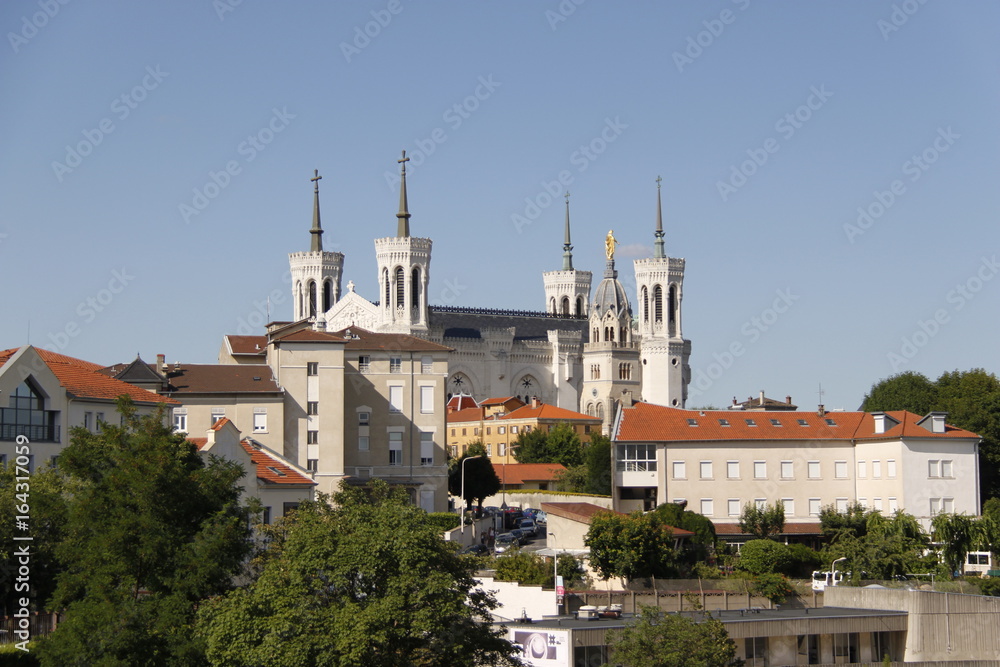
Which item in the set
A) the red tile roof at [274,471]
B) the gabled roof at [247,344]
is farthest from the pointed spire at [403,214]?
the red tile roof at [274,471]

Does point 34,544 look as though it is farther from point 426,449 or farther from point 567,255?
point 567,255

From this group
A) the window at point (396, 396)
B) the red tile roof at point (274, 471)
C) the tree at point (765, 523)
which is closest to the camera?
the red tile roof at point (274, 471)

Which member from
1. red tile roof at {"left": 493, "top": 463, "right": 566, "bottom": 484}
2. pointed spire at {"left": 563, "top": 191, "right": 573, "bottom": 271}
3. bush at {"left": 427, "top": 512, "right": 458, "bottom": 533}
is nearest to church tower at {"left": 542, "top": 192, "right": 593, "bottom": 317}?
pointed spire at {"left": 563, "top": 191, "right": 573, "bottom": 271}

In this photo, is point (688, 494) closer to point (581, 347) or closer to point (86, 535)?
point (86, 535)

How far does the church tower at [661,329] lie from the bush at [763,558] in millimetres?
96047

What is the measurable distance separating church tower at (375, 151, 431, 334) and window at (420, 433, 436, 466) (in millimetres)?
75287

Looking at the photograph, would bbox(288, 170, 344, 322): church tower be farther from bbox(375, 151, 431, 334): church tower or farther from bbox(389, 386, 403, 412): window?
bbox(389, 386, 403, 412): window

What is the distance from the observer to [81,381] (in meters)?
48.3

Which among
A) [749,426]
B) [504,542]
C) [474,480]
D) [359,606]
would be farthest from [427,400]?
[359,606]

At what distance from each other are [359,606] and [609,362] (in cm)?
13173

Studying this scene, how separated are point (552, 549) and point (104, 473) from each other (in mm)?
33252

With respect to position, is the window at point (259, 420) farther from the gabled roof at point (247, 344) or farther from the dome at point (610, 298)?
the dome at point (610, 298)

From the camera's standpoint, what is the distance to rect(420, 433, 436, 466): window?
74688mm

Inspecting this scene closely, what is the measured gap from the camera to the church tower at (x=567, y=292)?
7318 inches
